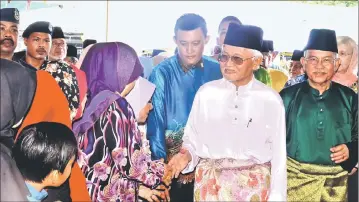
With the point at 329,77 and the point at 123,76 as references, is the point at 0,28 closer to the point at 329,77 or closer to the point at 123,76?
the point at 123,76

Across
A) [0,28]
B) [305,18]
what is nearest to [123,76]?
[0,28]

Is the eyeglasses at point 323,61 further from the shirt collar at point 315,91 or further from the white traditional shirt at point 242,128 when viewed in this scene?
the white traditional shirt at point 242,128

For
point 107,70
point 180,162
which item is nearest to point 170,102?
point 180,162

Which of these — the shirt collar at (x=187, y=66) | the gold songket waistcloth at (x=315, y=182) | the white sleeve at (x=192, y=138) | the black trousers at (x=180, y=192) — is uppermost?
the shirt collar at (x=187, y=66)

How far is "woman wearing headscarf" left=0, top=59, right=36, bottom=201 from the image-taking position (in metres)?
2.23

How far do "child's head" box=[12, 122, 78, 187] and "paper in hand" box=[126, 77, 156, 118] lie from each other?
4.64 feet

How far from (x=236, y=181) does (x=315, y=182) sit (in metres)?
0.79

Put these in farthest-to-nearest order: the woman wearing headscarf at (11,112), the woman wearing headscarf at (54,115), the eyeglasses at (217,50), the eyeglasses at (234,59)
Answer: the eyeglasses at (217,50) < the eyeglasses at (234,59) < the woman wearing headscarf at (54,115) < the woman wearing headscarf at (11,112)

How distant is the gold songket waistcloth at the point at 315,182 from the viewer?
3.83 m

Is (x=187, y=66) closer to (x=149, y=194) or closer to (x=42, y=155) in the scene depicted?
(x=149, y=194)

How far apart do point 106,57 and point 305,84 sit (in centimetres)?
153

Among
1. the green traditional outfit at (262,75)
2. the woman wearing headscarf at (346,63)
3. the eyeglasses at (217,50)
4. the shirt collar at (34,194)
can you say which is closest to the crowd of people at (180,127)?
the shirt collar at (34,194)

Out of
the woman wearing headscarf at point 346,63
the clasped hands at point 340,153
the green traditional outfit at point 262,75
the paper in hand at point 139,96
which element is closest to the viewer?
the clasped hands at point 340,153

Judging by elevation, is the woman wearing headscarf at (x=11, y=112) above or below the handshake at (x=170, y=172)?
above
